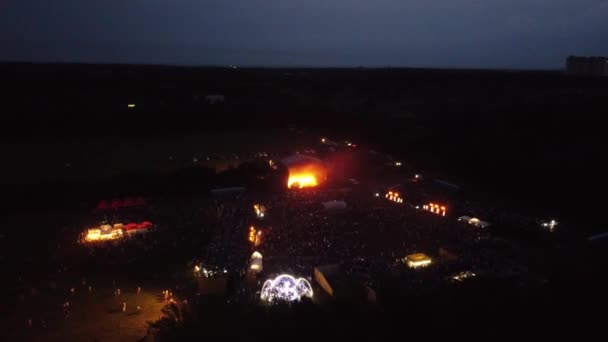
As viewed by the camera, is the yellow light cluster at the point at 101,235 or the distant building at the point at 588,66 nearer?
the yellow light cluster at the point at 101,235

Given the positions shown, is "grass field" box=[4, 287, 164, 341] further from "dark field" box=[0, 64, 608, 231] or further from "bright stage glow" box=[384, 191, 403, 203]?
"bright stage glow" box=[384, 191, 403, 203]

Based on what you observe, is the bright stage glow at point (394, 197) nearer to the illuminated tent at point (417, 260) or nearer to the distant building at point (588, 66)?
the illuminated tent at point (417, 260)

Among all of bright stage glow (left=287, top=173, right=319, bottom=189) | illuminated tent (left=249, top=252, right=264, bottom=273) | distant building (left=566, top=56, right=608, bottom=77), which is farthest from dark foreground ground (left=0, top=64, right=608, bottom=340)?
distant building (left=566, top=56, right=608, bottom=77)

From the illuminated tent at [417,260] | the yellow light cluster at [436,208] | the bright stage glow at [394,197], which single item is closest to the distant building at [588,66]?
the bright stage glow at [394,197]

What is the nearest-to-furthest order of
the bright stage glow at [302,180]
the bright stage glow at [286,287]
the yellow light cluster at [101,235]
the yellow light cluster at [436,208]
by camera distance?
1. the bright stage glow at [286,287]
2. the yellow light cluster at [101,235]
3. the yellow light cluster at [436,208]
4. the bright stage glow at [302,180]

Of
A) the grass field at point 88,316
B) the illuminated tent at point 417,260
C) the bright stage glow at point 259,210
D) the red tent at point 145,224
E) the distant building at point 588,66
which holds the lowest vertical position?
the grass field at point 88,316

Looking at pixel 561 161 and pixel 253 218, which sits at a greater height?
pixel 561 161

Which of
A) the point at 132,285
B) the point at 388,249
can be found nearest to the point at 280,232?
the point at 388,249

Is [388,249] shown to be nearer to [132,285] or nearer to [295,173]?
[132,285]
